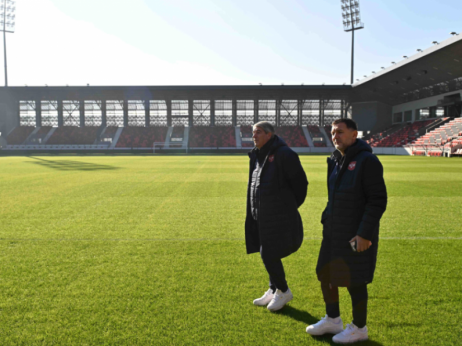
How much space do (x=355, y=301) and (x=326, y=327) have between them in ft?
1.25

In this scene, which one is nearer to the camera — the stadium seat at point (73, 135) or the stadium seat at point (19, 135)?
the stadium seat at point (73, 135)

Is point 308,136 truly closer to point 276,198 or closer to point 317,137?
point 317,137

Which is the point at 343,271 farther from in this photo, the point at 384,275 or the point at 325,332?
the point at 384,275

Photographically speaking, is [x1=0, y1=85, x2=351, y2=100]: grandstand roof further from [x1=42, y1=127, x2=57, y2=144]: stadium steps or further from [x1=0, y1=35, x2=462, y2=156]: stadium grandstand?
[x1=42, y1=127, x2=57, y2=144]: stadium steps

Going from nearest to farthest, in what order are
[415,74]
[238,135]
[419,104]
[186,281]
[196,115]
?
[186,281]
[415,74]
[419,104]
[238,135]
[196,115]

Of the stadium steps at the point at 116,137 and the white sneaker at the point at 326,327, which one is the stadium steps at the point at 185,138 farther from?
the white sneaker at the point at 326,327

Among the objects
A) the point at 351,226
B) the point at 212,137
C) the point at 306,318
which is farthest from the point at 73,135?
the point at 351,226

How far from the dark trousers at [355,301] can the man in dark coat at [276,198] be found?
1.89 ft

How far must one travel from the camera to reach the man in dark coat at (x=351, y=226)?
291 centimetres

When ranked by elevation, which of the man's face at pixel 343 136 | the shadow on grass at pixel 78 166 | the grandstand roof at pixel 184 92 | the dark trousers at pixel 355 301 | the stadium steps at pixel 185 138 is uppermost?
the grandstand roof at pixel 184 92

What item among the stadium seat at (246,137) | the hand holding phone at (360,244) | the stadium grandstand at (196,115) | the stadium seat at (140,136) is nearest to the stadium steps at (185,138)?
the stadium grandstand at (196,115)

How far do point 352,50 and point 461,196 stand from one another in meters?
56.6

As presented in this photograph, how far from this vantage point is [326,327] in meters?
3.25

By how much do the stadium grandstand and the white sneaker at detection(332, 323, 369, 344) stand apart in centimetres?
5304
